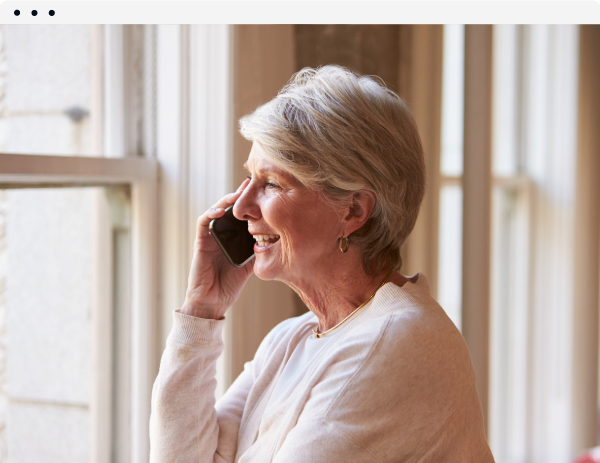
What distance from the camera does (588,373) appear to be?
3232 mm

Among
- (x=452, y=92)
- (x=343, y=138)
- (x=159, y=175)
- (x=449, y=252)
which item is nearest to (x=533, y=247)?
(x=449, y=252)

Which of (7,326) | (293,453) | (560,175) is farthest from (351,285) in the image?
(560,175)

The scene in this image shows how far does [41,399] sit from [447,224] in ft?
6.44

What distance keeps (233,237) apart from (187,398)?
1.02 ft

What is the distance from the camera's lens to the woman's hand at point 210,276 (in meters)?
1.25

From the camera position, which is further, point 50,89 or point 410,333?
point 50,89

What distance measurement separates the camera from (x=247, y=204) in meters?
1.16

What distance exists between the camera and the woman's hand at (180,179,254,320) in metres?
1.25

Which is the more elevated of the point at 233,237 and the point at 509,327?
the point at 233,237

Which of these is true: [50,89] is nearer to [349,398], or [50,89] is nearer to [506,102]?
[349,398]

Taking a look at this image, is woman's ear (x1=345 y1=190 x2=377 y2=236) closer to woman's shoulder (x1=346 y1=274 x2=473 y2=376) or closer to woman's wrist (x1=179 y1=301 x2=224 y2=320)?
woman's shoulder (x1=346 y1=274 x2=473 y2=376)

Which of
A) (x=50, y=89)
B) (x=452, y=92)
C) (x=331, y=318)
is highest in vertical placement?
(x=452, y=92)

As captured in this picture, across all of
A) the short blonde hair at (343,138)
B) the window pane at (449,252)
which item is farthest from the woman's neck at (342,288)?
the window pane at (449,252)

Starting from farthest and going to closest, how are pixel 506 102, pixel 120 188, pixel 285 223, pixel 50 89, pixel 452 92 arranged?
pixel 506 102 → pixel 452 92 → pixel 120 188 → pixel 50 89 → pixel 285 223
